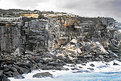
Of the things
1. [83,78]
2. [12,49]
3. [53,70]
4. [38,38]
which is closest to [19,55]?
[12,49]

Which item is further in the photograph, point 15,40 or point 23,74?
point 15,40

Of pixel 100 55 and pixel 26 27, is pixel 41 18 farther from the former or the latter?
pixel 100 55

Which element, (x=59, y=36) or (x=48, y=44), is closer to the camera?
(x=48, y=44)

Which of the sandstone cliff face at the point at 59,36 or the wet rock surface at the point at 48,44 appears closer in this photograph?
the wet rock surface at the point at 48,44

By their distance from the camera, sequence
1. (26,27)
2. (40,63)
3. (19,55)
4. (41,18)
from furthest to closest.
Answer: (41,18)
(26,27)
(19,55)
(40,63)

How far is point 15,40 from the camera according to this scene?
4412cm

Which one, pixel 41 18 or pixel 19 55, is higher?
pixel 41 18

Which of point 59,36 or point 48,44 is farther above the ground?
point 59,36

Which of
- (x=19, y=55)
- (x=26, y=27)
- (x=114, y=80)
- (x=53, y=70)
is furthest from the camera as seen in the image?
(x=26, y=27)

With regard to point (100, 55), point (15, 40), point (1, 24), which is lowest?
point (100, 55)

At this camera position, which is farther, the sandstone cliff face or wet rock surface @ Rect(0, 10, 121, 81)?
the sandstone cliff face

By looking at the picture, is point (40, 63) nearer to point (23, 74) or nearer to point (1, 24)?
point (23, 74)

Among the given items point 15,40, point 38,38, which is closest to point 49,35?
point 38,38

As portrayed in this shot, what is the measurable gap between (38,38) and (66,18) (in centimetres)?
1300
